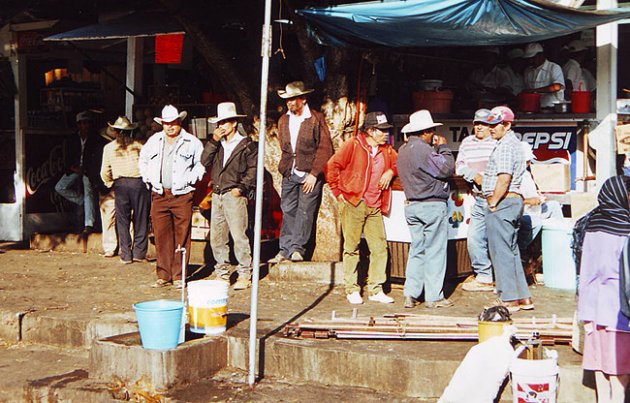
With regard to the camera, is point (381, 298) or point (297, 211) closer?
point (381, 298)

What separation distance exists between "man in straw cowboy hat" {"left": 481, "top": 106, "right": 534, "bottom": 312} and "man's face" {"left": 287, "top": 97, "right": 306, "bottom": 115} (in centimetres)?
236

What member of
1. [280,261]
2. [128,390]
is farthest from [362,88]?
[128,390]

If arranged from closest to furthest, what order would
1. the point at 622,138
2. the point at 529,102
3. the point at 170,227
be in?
the point at 170,227 < the point at 622,138 < the point at 529,102

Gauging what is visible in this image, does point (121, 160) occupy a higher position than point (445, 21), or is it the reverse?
point (445, 21)

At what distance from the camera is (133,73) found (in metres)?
13.0

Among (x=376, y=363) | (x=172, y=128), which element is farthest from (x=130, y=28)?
(x=376, y=363)

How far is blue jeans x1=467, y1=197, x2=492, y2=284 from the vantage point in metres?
9.12

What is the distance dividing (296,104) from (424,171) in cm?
191

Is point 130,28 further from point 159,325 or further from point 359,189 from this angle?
point 159,325

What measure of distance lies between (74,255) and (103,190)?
1102 millimetres

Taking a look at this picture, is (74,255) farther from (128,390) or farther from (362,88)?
(128,390)

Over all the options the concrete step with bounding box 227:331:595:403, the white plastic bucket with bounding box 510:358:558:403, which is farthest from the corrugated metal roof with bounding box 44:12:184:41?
the white plastic bucket with bounding box 510:358:558:403

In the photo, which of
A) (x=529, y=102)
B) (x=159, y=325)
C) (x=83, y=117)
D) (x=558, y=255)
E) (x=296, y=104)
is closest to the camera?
(x=159, y=325)

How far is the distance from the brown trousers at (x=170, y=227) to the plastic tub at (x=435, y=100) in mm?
3316
